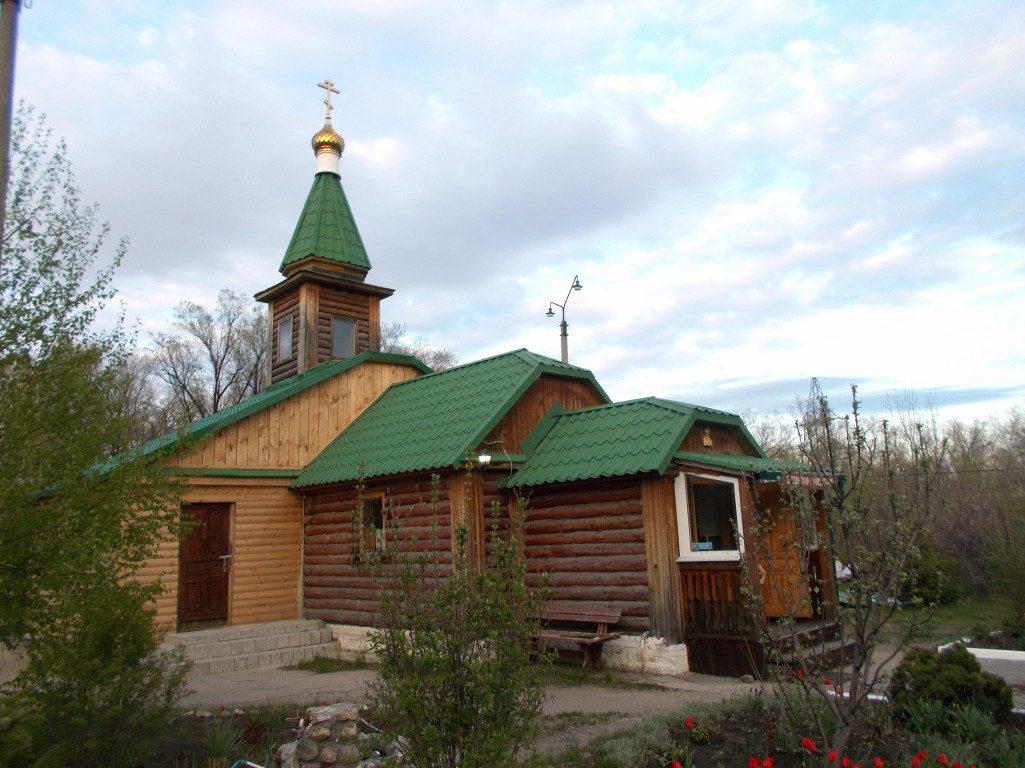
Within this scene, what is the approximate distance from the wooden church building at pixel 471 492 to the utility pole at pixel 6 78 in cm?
316

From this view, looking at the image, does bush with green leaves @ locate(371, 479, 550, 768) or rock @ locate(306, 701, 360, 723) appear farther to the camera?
rock @ locate(306, 701, 360, 723)

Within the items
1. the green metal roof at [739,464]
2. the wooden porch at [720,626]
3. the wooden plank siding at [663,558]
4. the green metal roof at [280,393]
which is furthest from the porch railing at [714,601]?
the green metal roof at [280,393]

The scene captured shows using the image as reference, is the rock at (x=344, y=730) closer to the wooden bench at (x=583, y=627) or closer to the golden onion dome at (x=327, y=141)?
the wooden bench at (x=583, y=627)

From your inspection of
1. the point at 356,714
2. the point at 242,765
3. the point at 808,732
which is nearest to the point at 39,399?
the point at 242,765

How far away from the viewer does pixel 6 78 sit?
625 centimetres

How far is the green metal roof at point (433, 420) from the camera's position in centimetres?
1152

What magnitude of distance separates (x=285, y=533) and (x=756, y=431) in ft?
107

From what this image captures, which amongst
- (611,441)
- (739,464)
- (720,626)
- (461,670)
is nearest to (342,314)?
(611,441)

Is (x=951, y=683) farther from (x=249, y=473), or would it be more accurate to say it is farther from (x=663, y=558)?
(x=249, y=473)

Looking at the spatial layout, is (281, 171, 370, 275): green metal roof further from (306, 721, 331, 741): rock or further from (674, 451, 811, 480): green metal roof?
(306, 721, 331, 741): rock

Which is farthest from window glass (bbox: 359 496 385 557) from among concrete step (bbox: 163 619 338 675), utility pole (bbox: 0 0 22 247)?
utility pole (bbox: 0 0 22 247)

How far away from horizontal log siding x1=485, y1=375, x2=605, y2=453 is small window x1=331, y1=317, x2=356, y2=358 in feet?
19.8

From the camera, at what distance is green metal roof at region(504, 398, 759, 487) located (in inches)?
396

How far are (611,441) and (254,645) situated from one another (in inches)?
259
